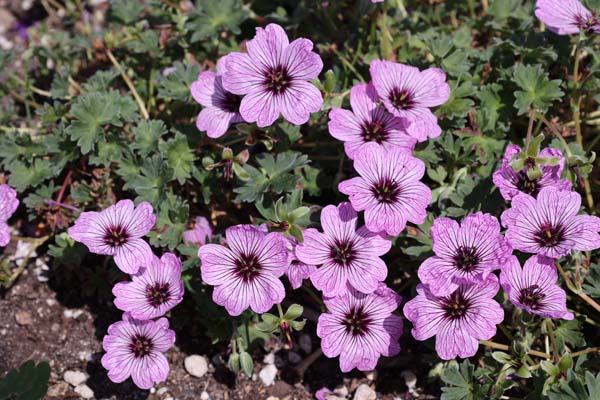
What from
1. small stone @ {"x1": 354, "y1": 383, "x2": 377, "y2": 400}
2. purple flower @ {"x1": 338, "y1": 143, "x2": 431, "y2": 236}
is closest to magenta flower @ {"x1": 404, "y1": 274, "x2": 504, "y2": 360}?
purple flower @ {"x1": 338, "y1": 143, "x2": 431, "y2": 236}

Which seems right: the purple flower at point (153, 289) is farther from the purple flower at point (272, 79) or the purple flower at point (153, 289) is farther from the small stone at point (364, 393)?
the small stone at point (364, 393)

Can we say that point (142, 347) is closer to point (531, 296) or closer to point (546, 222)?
point (531, 296)

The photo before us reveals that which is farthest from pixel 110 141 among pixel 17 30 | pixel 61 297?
pixel 17 30

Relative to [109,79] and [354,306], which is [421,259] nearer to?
[354,306]

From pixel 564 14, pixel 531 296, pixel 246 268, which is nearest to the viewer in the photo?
pixel 531 296

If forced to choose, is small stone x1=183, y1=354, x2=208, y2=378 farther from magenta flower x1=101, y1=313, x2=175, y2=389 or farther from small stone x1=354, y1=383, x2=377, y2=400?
small stone x1=354, y1=383, x2=377, y2=400

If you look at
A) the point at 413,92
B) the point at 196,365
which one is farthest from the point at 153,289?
the point at 413,92
